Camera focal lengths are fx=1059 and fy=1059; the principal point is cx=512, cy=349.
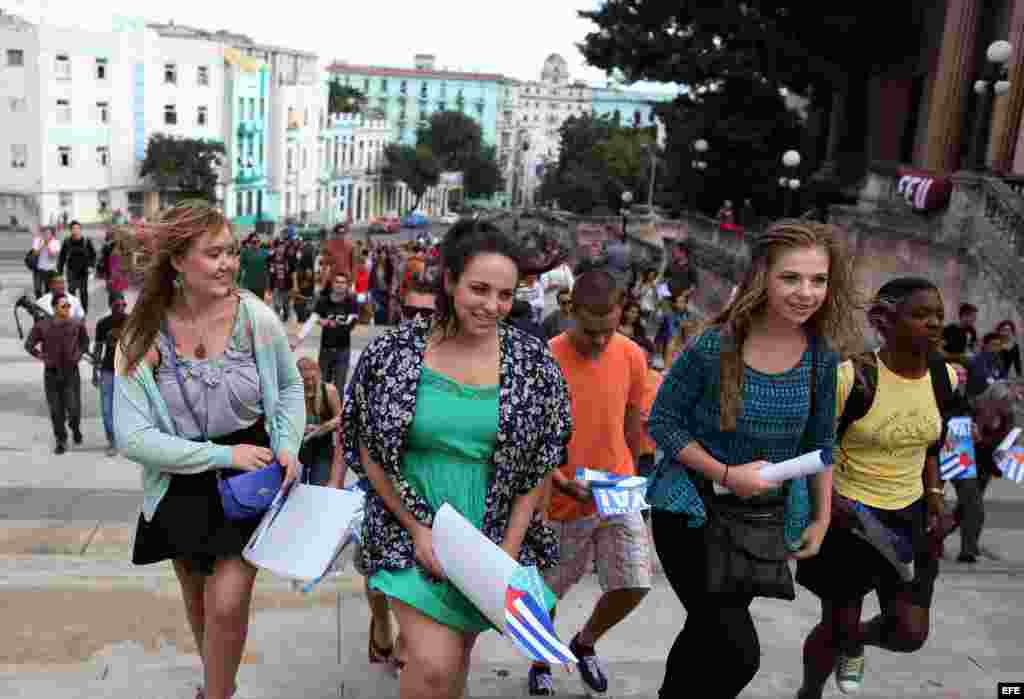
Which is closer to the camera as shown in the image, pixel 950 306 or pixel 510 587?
pixel 510 587

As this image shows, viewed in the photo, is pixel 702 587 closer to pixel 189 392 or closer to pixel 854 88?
pixel 189 392

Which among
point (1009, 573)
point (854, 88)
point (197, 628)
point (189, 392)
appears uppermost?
point (854, 88)

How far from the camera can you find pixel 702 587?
3.56 meters

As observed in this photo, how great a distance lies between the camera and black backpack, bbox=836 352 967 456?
3875 mm

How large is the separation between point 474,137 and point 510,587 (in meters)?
112

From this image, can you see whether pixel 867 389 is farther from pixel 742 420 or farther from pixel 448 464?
pixel 448 464

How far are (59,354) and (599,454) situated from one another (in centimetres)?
743

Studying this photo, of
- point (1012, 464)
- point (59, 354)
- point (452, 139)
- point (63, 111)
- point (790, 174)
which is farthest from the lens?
point (452, 139)

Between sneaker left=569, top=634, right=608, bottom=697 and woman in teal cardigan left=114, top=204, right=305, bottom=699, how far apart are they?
4.61ft

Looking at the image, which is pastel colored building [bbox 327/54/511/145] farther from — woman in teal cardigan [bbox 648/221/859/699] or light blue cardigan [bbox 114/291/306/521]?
woman in teal cardigan [bbox 648/221/859/699]

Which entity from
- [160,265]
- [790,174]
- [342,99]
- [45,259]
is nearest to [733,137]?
[790,174]

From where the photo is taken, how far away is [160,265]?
3643 millimetres

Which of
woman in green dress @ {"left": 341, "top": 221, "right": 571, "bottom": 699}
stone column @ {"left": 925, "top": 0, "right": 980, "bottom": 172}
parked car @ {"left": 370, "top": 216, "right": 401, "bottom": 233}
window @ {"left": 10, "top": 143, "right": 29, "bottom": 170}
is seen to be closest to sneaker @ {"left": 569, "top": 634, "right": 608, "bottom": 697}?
woman in green dress @ {"left": 341, "top": 221, "right": 571, "bottom": 699}

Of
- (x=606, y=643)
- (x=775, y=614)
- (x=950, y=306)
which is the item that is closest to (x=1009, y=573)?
(x=775, y=614)
